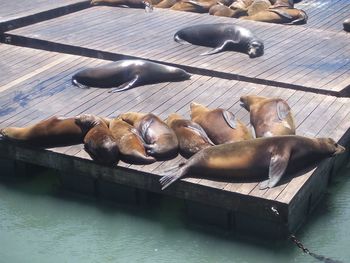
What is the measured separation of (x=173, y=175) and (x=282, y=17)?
508 centimetres

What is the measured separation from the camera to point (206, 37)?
8375 mm

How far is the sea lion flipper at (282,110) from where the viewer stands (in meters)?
5.84

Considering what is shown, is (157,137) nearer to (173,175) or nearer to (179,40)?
(173,175)

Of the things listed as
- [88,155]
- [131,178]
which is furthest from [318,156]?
[88,155]

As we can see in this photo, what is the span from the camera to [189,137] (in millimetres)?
5512

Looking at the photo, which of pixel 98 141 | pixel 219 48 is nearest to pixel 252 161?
pixel 98 141

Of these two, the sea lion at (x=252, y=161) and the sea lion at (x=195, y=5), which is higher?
the sea lion at (x=252, y=161)

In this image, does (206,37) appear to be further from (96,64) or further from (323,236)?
(323,236)

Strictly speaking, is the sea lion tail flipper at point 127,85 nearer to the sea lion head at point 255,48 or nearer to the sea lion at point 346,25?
the sea lion head at point 255,48

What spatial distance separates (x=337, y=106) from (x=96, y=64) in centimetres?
282

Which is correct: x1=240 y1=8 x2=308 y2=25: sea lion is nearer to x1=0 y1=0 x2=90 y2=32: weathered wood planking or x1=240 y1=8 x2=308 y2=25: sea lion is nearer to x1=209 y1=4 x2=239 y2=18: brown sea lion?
x1=209 y1=4 x2=239 y2=18: brown sea lion

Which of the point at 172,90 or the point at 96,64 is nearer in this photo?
the point at 172,90

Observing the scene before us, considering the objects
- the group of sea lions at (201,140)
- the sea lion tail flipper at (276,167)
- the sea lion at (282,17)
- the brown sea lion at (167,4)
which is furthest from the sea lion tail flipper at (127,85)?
the brown sea lion at (167,4)

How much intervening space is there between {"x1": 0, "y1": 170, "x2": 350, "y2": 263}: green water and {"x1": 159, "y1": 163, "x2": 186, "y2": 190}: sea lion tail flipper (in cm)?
39
